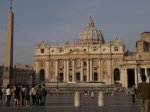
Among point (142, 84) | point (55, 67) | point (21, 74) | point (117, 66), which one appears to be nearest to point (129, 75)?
point (117, 66)

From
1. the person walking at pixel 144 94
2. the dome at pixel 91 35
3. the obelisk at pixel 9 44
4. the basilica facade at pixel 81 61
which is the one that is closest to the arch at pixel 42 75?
the basilica facade at pixel 81 61

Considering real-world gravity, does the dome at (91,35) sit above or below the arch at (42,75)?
above

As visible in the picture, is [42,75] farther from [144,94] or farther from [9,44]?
[144,94]

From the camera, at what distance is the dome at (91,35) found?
10881 centimetres

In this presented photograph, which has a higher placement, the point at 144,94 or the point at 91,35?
the point at 91,35

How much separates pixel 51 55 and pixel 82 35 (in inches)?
862

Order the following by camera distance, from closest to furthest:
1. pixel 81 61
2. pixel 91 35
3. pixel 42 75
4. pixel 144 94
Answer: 1. pixel 144 94
2. pixel 81 61
3. pixel 42 75
4. pixel 91 35

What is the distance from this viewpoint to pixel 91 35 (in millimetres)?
109438

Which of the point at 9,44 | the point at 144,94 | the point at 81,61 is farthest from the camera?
the point at 81,61

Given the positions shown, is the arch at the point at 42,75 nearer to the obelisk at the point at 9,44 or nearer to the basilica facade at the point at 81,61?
the basilica facade at the point at 81,61

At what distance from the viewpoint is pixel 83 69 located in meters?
90.5

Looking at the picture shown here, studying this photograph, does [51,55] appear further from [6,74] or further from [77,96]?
[77,96]

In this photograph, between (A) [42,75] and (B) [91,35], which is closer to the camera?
(A) [42,75]

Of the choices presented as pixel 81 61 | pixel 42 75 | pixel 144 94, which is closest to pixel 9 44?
pixel 144 94
